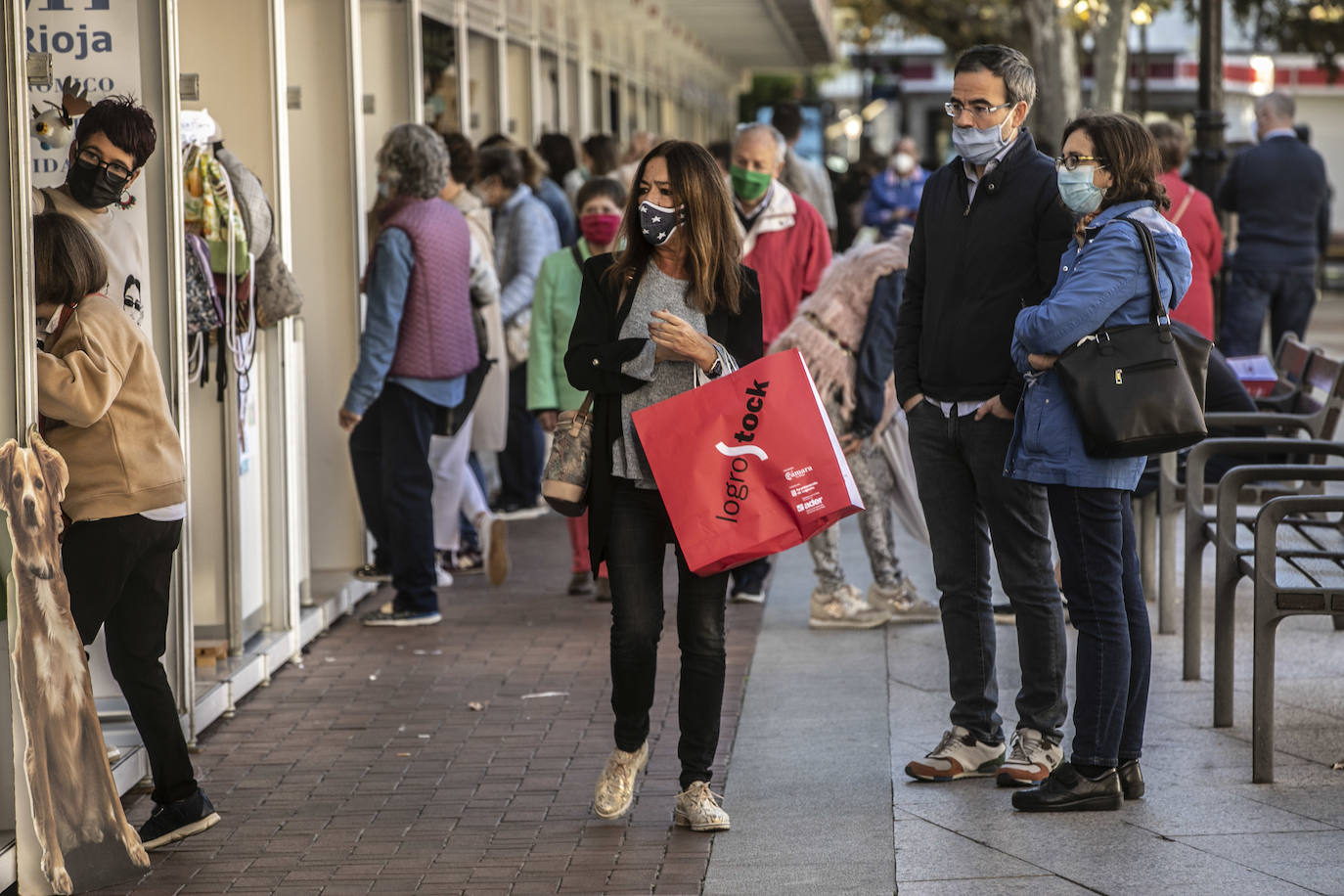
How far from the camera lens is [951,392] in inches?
214

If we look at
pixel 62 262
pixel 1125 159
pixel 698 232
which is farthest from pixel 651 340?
pixel 62 262

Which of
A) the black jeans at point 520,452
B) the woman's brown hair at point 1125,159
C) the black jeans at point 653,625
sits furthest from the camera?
the black jeans at point 520,452

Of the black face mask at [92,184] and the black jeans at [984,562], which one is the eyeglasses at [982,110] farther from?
the black face mask at [92,184]

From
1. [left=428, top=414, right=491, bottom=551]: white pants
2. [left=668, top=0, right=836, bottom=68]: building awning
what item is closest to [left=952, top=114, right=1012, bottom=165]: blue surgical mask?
[left=428, top=414, right=491, bottom=551]: white pants

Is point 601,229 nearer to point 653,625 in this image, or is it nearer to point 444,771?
point 444,771

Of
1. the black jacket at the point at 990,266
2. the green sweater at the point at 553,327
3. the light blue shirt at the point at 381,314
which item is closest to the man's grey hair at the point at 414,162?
the light blue shirt at the point at 381,314

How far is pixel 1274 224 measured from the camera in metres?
12.8

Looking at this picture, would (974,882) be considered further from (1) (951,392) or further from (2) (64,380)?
(2) (64,380)

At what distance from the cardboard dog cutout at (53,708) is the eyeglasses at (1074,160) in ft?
8.86

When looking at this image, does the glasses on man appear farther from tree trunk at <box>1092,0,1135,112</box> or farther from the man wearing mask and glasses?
tree trunk at <box>1092,0,1135,112</box>

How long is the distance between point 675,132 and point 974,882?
23.8 m

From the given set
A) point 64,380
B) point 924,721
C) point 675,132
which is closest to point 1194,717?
point 924,721

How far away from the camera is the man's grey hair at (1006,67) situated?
534cm

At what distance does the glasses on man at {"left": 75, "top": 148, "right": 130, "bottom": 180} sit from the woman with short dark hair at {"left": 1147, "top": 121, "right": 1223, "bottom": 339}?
5.43 m
